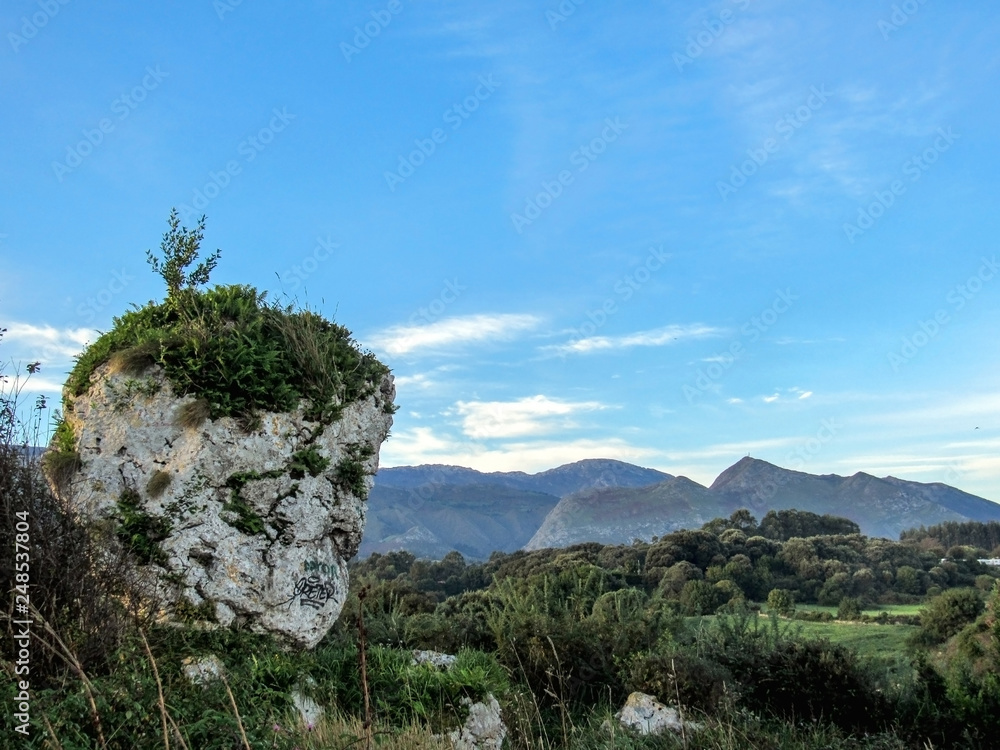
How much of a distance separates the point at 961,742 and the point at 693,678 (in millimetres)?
4020

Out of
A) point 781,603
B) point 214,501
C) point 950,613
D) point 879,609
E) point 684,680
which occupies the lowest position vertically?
point 879,609

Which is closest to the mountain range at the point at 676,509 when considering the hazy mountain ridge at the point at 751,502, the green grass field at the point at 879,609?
the hazy mountain ridge at the point at 751,502

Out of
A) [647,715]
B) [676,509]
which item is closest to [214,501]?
[647,715]

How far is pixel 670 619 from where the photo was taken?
13.0 m

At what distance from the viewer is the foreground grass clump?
29.5 ft

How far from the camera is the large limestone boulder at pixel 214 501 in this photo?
836cm

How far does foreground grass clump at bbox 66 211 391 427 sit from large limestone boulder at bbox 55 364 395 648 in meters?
0.20

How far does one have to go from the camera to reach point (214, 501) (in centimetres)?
866

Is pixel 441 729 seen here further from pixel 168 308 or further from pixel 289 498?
pixel 168 308

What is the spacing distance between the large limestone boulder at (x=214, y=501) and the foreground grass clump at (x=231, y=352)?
0.20 meters

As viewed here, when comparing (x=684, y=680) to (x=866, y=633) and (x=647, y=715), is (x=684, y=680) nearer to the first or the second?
(x=647, y=715)

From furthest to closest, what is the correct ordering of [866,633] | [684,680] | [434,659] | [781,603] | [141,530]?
[781,603] < [866,633] < [684,680] < [434,659] < [141,530]

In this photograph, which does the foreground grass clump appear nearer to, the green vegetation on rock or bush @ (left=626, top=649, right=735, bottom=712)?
the green vegetation on rock

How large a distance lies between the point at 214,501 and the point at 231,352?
5.97 ft
